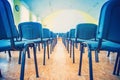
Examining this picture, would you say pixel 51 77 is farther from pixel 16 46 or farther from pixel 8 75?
pixel 16 46

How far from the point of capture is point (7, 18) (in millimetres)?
1285

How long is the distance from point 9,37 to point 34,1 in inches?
415

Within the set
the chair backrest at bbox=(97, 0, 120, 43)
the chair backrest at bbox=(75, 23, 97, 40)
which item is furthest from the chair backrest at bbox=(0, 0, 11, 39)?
the chair backrest at bbox=(75, 23, 97, 40)

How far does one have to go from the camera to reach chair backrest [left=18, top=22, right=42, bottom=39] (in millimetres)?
2580

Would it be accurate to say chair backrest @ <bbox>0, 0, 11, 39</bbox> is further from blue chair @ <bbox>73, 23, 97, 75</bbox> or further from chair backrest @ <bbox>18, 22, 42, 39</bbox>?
blue chair @ <bbox>73, 23, 97, 75</bbox>

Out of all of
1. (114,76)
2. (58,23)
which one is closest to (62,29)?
(58,23)

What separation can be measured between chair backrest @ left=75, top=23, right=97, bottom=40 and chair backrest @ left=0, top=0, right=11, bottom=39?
1623 mm

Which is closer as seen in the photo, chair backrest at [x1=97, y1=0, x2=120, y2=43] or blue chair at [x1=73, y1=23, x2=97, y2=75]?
chair backrest at [x1=97, y1=0, x2=120, y2=43]

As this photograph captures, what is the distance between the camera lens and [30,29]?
2631mm

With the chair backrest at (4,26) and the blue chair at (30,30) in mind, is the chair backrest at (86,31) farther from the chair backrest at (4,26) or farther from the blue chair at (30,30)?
the chair backrest at (4,26)

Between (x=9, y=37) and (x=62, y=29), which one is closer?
(x=9, y=37)

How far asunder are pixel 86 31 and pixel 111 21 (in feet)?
4.86

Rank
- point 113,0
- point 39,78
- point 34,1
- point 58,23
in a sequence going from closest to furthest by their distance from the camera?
point 113,0 < point 39,78 < point 34,1 < point 58,23

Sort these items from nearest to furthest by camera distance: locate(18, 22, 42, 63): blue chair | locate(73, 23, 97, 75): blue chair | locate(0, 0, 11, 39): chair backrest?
locate(0, 0, 11, 39): chair backrest, locate(18, 22, 42, 63): blue chair, locate(73, 23, 97, 75): blue chair
